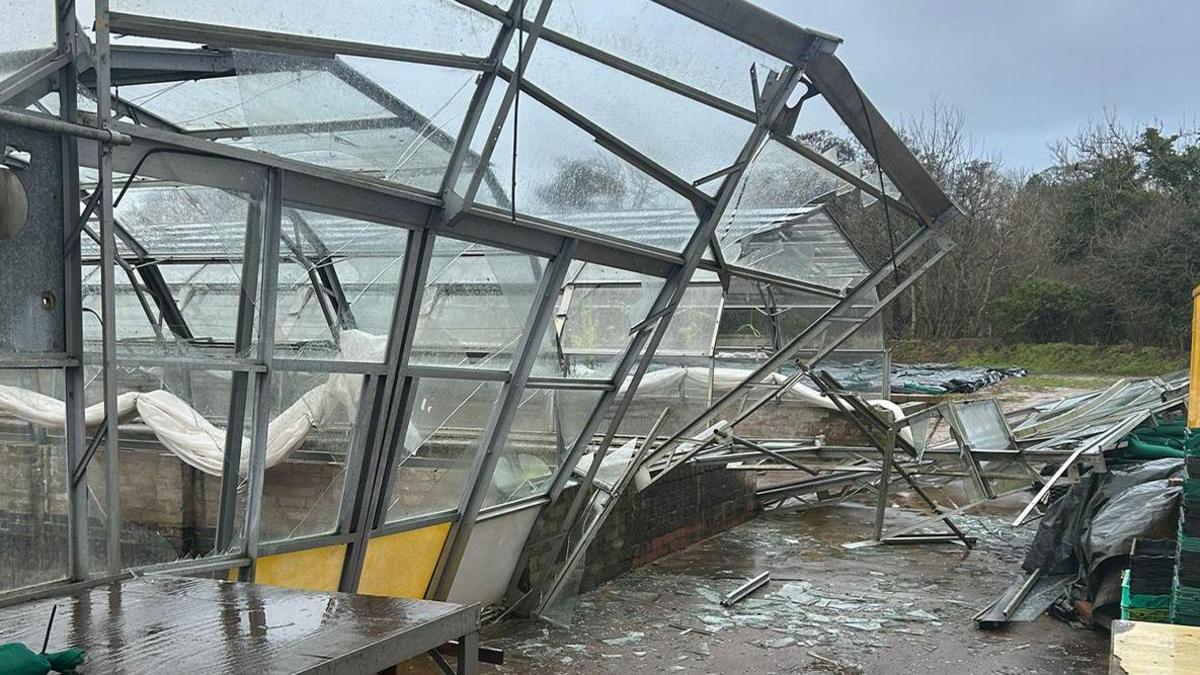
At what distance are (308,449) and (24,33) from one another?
2.87m

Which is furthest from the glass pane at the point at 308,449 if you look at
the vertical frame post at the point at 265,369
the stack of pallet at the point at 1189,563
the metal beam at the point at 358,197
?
the stack of pallet at the point at 1189,563

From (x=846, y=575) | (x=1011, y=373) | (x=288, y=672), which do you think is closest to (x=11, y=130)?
(x=288, y=672)

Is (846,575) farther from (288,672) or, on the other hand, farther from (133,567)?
(288,672)

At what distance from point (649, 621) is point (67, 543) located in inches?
225

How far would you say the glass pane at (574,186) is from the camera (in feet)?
20.2

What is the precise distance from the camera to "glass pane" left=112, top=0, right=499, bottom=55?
4.22 metres

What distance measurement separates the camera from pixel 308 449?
5836mm

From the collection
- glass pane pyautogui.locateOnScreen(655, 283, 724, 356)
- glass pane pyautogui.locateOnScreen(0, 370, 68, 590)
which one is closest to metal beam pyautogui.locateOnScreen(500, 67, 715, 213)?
glass pane pyautogui.locateOnScreen(0, 370, 68, 590)

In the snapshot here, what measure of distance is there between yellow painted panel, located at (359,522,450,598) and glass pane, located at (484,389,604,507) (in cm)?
72

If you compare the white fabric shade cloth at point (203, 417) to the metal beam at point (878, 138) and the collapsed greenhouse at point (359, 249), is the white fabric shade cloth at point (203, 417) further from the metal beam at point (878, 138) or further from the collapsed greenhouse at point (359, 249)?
the metal beam at point (878, 138)

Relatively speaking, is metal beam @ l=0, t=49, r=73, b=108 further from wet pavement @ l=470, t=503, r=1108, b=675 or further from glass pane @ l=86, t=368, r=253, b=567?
wet pavement @ l=470, t=503, r=1108, b=675

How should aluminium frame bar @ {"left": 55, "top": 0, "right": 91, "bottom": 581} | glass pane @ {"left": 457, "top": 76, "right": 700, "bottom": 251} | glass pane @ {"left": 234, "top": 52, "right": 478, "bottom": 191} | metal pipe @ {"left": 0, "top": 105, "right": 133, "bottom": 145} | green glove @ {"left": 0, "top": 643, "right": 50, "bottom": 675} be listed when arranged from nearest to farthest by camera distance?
green glove @ {"left": 0, "top": 643, "right": 50, "bottom": 675} → metal pipe @ {"left": 0, "top": 105, "right": 133, "bottom": 145} → aluminium frame bar @ {"left": 55, "top": 0, "right": 91, "bottom": 581} → glass pane @ {"left": 234, "top": 52, "right": 478, "bottom": 191} → glass pane @ {"left": 457, "top": 76, "right": 700, "bottom": 251}

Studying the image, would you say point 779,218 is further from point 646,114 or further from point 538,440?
point 538,440

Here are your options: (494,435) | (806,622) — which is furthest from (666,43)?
(806,622)
